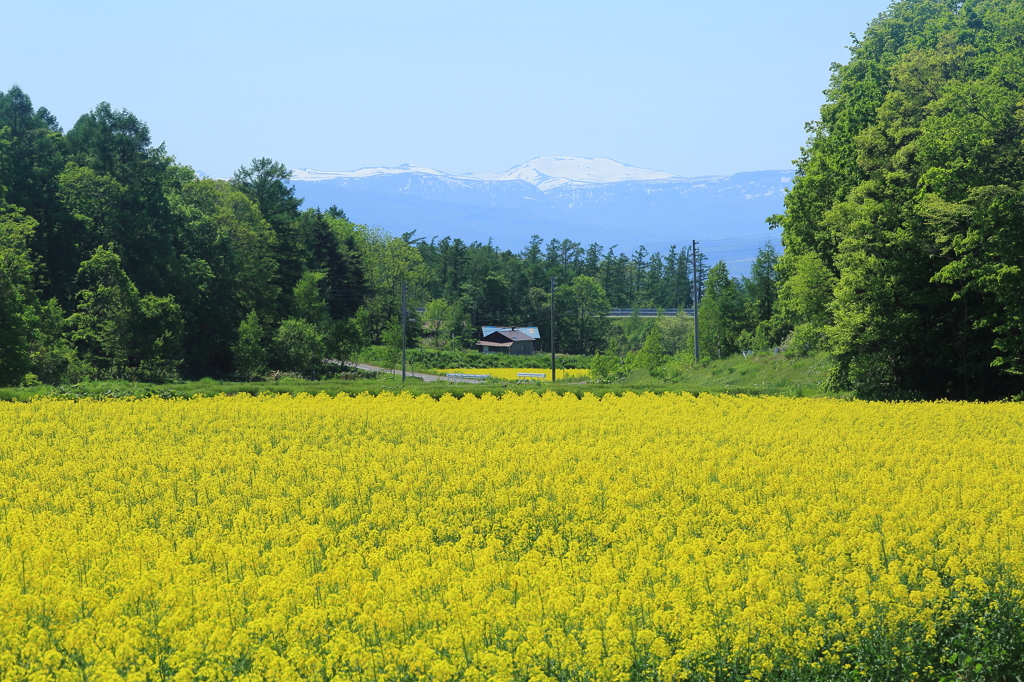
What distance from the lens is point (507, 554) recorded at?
11141mm

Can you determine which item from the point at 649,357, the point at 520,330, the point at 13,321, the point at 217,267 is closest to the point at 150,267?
the point at 217,267

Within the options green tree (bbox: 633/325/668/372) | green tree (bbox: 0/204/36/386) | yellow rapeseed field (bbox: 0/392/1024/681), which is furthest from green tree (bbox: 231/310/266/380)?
yellow rapeseed field (bbox: 0/392/1024/681)

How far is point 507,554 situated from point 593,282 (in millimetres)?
116492

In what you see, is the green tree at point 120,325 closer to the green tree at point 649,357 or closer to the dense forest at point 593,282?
the dense forest at point 593,282

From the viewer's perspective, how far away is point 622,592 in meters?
8.87

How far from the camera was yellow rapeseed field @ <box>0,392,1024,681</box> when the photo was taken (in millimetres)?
7984

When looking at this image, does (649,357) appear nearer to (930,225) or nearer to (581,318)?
(930,225)

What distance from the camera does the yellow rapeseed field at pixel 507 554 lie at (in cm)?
798

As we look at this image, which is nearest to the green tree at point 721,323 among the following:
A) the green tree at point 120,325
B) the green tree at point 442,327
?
the green tree at point 442,327

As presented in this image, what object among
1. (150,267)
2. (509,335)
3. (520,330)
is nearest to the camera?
(150,267)

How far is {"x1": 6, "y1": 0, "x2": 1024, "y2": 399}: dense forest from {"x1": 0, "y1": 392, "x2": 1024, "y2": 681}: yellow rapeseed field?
13.5 metres

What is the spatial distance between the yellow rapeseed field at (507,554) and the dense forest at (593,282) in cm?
1351

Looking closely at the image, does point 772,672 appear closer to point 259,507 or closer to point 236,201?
point 259,507

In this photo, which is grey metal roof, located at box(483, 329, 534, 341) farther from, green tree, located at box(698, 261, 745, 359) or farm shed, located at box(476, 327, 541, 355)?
green tree, located at box(698, 261, 745, 359)
